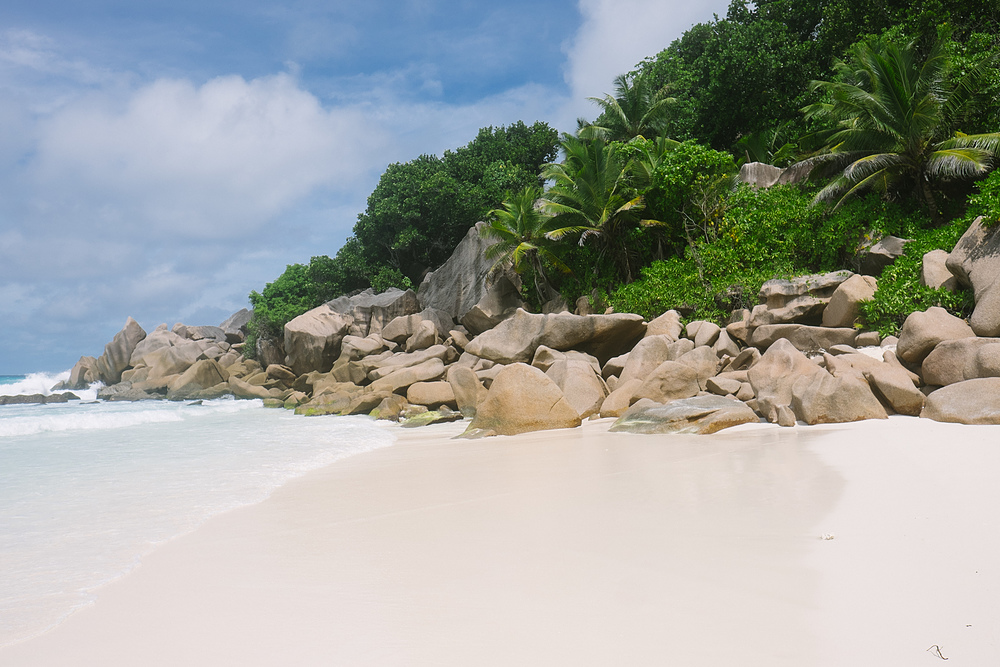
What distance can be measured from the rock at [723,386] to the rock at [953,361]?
2.47 meters

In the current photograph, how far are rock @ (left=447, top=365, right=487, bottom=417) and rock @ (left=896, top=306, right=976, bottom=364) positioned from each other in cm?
795

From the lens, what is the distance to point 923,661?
2.04 meters

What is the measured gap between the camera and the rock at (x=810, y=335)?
11671 mm

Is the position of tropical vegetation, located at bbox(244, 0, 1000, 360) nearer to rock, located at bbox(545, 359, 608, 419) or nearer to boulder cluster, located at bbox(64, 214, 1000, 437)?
boulder cluster, located at bbox(64, 214, 1000, 437)

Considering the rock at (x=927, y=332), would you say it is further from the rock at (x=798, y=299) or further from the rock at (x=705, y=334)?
the rock at (x=705, y=334)

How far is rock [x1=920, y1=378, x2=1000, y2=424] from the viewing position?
256 inches

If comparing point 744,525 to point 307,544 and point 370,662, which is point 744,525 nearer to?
point 370,662

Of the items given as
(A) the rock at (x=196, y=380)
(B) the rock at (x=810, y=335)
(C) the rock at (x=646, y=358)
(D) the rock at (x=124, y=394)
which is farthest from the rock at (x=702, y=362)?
(D) the rock at (x=124, y=394)

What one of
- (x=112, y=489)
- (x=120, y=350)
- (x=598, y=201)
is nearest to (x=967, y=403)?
(x=112, y=489)

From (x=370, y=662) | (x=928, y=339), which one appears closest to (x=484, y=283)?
(x=928, y=339)

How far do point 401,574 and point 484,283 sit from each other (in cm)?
2353

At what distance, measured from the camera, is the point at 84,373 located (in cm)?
3991

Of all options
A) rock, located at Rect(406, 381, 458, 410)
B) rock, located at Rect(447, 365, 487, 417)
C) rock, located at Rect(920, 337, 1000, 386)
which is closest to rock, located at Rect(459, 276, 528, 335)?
rock, located at Rect(406, 381, 458, 410)

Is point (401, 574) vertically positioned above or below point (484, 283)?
below
